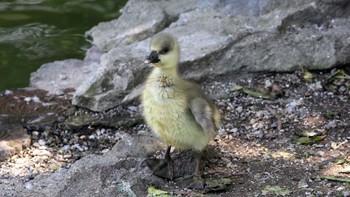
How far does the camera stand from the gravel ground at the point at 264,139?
4383 millimetres

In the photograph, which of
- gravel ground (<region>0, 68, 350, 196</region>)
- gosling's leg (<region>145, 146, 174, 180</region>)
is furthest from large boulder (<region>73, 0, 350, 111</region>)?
gosling's leg (<region>145, 146, 174, 180</region>)

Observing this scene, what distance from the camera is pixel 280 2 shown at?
611 cm

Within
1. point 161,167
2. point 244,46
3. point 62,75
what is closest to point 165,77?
point 161,167

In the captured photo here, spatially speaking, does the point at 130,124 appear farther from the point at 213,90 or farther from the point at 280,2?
the point at 280,2

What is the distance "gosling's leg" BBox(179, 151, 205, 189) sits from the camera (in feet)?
14.2

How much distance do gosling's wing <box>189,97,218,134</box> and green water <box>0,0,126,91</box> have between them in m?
2.36

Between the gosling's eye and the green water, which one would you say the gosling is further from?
the green water

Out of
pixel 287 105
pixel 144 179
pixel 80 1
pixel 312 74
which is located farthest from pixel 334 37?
pixel 80 1

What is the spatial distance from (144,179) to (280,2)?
2346 millimetres

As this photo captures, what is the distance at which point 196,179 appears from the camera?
436cm

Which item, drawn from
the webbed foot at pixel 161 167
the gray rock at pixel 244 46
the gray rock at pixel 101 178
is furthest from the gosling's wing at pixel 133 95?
the webbed foot at pixel 161 167

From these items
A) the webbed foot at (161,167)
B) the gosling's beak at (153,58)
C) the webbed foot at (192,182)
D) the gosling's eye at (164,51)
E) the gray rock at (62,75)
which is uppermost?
the gosling's eye at (164,51)

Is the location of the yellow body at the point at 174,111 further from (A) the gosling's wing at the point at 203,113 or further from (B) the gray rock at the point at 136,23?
(B) the gray rock at the point at 136,23

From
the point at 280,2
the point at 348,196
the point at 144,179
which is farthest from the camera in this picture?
the point at 280,2
